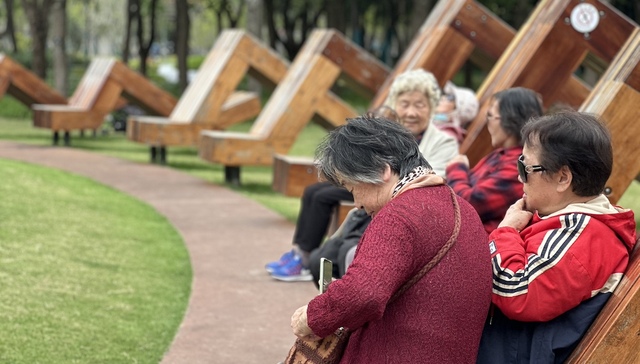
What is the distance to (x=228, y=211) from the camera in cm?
1050

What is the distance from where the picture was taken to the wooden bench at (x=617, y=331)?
2936mm

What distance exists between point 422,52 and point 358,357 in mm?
6322

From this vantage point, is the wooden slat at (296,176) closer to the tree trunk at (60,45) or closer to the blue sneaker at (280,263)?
the blue sneaker at (280,263)

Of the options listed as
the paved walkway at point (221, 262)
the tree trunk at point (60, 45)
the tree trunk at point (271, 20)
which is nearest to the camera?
the paved walkway at point (221, 262)

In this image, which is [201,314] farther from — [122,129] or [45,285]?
[122,129]

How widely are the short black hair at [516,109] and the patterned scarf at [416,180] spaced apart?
2.08 metres

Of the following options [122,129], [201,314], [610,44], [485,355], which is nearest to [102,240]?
[201,314]

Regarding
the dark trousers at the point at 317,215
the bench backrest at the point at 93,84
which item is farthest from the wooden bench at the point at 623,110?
the bench backrest at the point at 93,84

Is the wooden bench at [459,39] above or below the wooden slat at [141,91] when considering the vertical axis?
above

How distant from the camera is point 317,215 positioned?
7281 mm

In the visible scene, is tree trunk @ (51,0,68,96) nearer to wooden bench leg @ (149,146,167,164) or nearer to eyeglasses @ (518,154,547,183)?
wooden bench leg @ (149,146,167,164)

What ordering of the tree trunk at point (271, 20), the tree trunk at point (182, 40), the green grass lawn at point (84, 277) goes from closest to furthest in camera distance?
1. the green grass lawn at point (84, 277)
2. the tree trunk at point (182, 40)
3. the tree trunk at point (271, 20)

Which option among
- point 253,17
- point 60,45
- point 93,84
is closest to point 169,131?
point 93,84

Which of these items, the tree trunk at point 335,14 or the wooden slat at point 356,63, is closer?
the wooden slat at point 356,63
